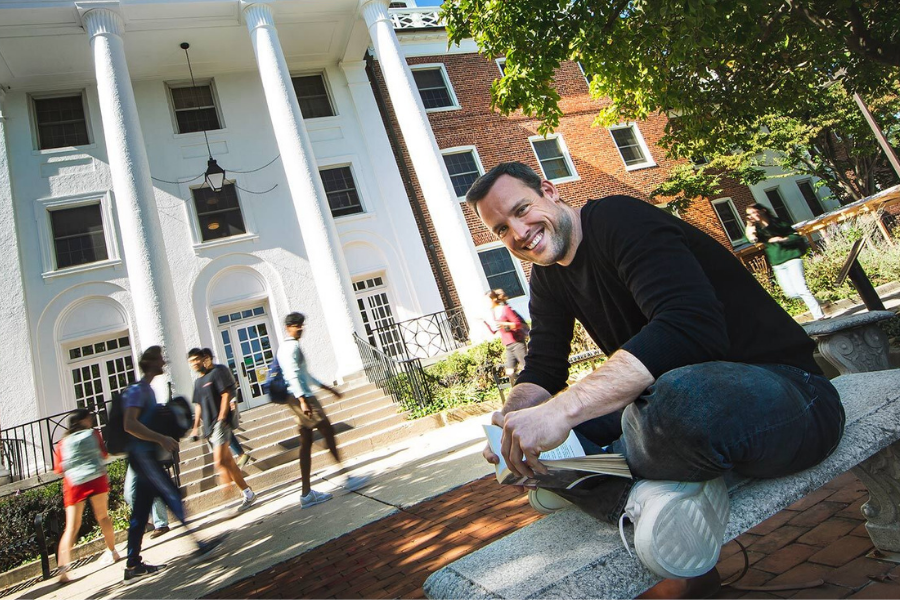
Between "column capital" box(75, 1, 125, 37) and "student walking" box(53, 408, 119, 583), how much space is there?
11414 mm

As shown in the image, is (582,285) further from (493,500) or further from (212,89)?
(212,89)

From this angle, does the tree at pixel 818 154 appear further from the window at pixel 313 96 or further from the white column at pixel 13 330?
the white column at pixel 13 330

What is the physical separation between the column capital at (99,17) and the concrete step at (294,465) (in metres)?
11.7

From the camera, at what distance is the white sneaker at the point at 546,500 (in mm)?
1606

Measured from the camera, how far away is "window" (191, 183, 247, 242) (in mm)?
14602

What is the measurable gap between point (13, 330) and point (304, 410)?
1105 centimetres

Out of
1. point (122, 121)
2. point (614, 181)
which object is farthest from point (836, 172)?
point (122, 121)

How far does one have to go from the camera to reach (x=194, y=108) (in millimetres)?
15797

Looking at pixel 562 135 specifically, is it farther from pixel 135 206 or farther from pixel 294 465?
pixel 294 465

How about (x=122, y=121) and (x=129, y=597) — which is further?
(x=122, y=121)

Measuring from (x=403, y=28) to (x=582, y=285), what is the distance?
64.4 ft

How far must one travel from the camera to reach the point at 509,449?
1.35 metres

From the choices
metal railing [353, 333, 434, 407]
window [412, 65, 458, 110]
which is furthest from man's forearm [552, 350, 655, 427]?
window [412, 65, 458, 110]

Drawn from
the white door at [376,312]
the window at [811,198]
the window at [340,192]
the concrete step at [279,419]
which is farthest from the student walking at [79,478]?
the window at [811,198]
